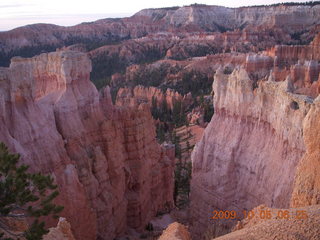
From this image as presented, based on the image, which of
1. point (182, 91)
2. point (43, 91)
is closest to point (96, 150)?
point (43, 91)

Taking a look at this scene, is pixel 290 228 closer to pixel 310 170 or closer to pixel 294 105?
pixel 310 170

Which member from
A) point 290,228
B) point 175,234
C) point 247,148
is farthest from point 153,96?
point 290,228

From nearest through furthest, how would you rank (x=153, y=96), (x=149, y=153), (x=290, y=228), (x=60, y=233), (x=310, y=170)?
(x=290, y=228), (x=310, y=170), (x=60, y=233), (x=149, y=153), (x=153, y=96)

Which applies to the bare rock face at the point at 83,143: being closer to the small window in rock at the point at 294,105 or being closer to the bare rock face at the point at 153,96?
the small window in rock at the point at 294,105

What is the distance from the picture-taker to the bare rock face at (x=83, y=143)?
34.7 ft

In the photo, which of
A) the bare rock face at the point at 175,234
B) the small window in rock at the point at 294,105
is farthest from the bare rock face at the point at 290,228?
the small window in rock at the point at 294,105

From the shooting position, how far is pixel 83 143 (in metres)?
12.7

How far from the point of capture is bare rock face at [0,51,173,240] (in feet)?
34.7

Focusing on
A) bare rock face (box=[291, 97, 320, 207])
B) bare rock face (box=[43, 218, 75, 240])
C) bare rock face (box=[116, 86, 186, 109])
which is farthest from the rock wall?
bare rock face (box=[291, 97, 320, 207])

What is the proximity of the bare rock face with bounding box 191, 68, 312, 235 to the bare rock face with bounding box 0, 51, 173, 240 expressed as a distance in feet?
10.6

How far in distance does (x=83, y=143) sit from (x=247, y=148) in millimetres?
5953

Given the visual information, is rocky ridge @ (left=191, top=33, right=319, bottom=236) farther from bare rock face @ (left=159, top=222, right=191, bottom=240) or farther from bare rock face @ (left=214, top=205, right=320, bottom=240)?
bare rock face @ (left=159, top=222, right=191, bottom=240)

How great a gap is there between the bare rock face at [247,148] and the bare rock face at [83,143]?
3.22m

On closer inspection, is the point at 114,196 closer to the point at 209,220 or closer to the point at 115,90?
the point at 209,220
